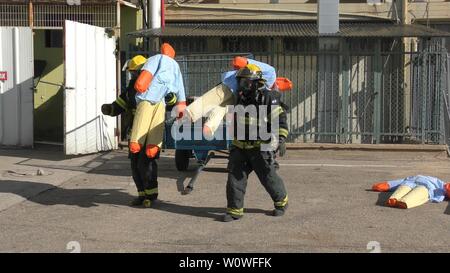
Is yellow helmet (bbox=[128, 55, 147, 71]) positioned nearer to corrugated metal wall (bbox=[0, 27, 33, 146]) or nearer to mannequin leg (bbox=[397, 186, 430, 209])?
mannequin leg (bbox=[397, 186, 430, 209])

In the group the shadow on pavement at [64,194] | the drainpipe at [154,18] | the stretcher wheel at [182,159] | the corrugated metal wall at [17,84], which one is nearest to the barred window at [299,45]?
the drainpipe at [154,18]

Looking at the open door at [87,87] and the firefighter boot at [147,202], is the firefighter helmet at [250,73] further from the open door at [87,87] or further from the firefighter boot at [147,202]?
the open door at [87,87]

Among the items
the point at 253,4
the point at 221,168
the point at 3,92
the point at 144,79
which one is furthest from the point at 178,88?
the point at 253,4

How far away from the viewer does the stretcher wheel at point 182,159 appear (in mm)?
9969

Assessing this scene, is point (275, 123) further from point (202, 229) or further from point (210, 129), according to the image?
point (202, 229)

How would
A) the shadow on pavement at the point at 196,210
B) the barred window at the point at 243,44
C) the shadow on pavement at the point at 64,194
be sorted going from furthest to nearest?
the barred window at the point at 243,44, the shadow on pavement at the point at 64,194, the shadow on pavement at the point at 196,210

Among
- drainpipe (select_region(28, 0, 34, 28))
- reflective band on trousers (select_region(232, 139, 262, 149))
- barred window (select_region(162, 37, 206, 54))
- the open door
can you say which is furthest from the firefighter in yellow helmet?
barred window (select_region(162, 37, 206, 54))

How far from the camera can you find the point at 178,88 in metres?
7.74

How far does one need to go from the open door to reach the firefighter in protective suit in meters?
4.96

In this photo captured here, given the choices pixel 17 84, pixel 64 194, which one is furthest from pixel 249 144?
pixel 17 84

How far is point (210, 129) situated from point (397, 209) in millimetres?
2435

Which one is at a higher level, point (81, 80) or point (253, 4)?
point (253, 4)

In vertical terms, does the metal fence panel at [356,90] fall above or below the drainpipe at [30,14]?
below

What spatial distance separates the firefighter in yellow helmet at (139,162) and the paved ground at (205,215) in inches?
7.8
